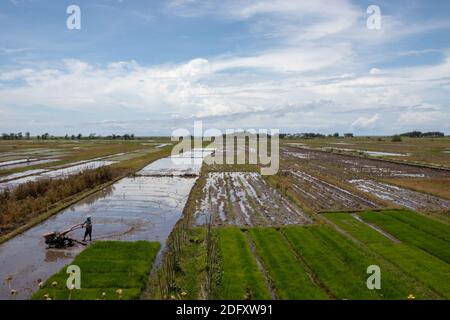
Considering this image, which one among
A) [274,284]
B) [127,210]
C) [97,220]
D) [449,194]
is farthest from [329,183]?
[274,284]

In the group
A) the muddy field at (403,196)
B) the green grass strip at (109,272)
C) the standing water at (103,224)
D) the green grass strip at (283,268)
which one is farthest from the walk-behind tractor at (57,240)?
the muddy field at (403,196)

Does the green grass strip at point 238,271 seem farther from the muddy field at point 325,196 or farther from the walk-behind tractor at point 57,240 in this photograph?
the muddy field at point 325,196

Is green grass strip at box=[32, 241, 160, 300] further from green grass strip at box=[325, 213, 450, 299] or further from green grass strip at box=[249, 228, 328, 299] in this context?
green grass strip at box=[325, 213, 450, 299]

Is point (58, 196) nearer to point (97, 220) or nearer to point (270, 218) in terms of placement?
point (97, 220)

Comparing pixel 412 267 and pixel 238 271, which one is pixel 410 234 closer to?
pixel 412 267

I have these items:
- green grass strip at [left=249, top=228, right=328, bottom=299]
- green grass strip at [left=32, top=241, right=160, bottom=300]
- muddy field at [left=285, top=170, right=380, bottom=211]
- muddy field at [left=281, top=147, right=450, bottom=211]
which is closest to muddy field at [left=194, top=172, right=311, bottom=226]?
muddy field at [left=285, top=170, right=380, bottom=211]
